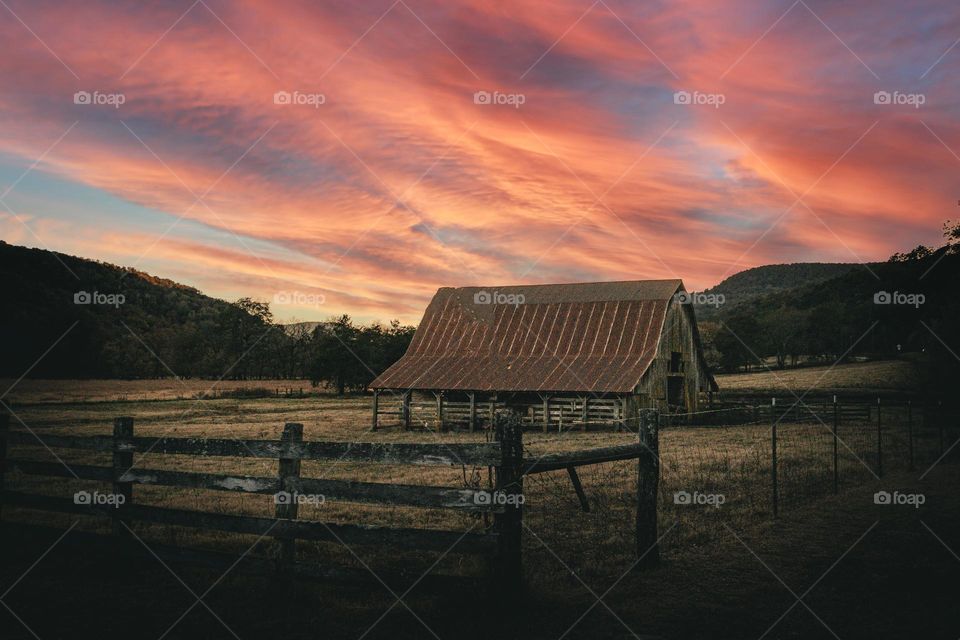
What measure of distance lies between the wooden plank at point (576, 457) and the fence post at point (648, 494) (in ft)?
0.50

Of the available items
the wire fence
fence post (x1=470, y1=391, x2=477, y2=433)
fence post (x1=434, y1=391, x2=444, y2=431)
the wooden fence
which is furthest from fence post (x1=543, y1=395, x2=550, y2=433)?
the wooden fence

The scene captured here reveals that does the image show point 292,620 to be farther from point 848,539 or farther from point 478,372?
A: point 478,372

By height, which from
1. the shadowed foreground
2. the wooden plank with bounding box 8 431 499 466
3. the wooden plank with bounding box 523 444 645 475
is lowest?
the shadowed foreground

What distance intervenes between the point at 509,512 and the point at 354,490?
1.50 m

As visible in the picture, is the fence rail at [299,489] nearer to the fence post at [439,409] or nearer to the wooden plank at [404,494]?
the wooden plank at [404,494]

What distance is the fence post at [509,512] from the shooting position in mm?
5973

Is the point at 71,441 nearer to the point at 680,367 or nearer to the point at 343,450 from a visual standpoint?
the point at 343,450

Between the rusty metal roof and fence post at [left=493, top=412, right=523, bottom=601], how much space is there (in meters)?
25.9

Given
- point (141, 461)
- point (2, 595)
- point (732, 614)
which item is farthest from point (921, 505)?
point (141, 461)

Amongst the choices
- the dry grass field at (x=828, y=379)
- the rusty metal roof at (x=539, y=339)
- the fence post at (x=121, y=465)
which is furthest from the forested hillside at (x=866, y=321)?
the fence post at (x=121, y=465)

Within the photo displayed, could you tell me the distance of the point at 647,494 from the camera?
313 inches

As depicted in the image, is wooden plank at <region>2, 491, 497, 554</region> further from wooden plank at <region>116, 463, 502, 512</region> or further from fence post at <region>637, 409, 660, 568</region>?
fence post at <region>637, 409, 660, 568</region>

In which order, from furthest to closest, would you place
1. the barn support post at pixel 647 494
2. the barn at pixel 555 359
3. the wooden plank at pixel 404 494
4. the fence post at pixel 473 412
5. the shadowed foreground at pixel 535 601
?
the fence post at pixel 473 412 < the barn at pixel 555 359 < the barn support post at pixel 647 494 < the wooden plank at pixel 404 494 < the shadowed foreground at pixel 535 601

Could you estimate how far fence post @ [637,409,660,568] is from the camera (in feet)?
25.6
